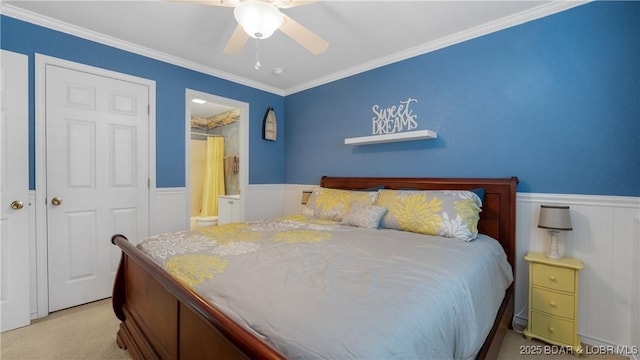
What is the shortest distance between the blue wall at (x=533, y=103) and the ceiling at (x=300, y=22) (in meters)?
0.15

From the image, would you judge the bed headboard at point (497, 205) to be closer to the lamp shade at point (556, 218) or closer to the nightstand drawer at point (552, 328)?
the lamp shade at point (556, 218)

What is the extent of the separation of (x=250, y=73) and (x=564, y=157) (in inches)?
129

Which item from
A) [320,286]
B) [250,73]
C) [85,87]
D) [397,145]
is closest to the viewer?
[320,286]

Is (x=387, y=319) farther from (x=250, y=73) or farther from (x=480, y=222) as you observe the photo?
Answer: (x=250, y=73)

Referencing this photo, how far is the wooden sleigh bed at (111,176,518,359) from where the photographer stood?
90cm

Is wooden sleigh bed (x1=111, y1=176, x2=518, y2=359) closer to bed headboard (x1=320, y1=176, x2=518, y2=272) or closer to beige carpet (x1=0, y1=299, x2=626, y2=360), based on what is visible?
bed headboard (x1=320, y1=176, x2=518, y2=272)

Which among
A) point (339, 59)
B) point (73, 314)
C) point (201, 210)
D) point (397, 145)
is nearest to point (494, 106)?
point (397, 145)

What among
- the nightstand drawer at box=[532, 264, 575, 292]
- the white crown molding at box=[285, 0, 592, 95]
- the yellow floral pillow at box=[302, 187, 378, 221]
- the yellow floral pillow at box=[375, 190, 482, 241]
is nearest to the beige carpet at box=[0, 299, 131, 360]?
the yellow floral pillow at box=[302, 187, 378, 221]

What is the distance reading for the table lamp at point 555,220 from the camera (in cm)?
197

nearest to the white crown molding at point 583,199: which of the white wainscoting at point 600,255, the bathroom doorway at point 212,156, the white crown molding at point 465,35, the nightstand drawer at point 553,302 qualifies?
the white wainscoting at point 600,255

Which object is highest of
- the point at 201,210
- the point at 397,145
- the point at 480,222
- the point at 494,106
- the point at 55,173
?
the point at 494,106

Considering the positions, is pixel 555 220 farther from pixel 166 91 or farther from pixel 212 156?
pixel 212 156

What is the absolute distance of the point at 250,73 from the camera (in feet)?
11.8

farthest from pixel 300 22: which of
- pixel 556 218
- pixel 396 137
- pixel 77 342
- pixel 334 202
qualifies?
pixel 77 342
